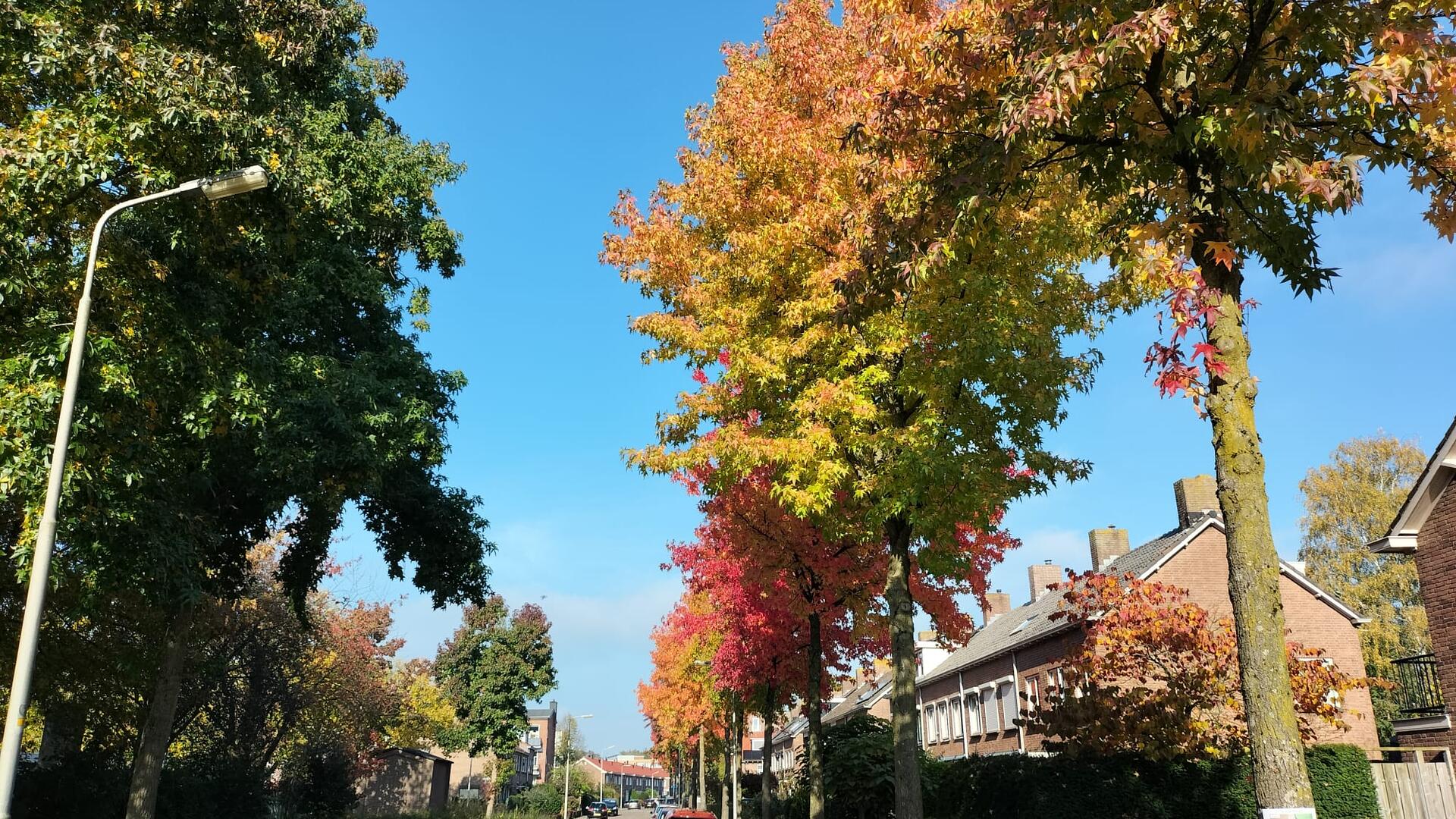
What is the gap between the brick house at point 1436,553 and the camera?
1972cm

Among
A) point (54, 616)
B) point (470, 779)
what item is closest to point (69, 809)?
point (54, 616)

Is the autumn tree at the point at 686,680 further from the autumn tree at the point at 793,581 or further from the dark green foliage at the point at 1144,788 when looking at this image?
the dark green foliage at the point at 1144,788

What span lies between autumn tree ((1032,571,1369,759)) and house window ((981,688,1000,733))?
1653cm

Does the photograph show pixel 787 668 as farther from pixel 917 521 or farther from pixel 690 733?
pixel 690 733

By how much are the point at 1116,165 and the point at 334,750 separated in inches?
1507

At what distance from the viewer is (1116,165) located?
29.0ft

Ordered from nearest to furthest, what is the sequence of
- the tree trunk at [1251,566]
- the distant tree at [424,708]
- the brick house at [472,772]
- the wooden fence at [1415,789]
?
the tree trunk at [1251,566], the wooden fence at [1415,789], the distant tree at [424,708], the brick house at [472,772]

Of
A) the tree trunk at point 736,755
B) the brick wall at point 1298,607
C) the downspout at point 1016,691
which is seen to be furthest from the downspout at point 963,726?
the brick wall at point 1298,607

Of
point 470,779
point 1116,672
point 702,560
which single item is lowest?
point 470,779

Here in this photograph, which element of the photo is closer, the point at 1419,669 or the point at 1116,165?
the point at 1116,165

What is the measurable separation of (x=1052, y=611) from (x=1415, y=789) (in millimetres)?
17249

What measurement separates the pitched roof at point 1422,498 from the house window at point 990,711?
56.4 feet

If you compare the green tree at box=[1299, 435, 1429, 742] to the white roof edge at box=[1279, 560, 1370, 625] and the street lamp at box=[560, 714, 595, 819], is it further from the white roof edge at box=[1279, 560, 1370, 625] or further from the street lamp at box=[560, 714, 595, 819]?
the street lamp at box=[560, 714, 595, 819]

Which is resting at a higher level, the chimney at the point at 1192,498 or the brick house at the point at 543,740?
the chimney at the point at 1192,498
